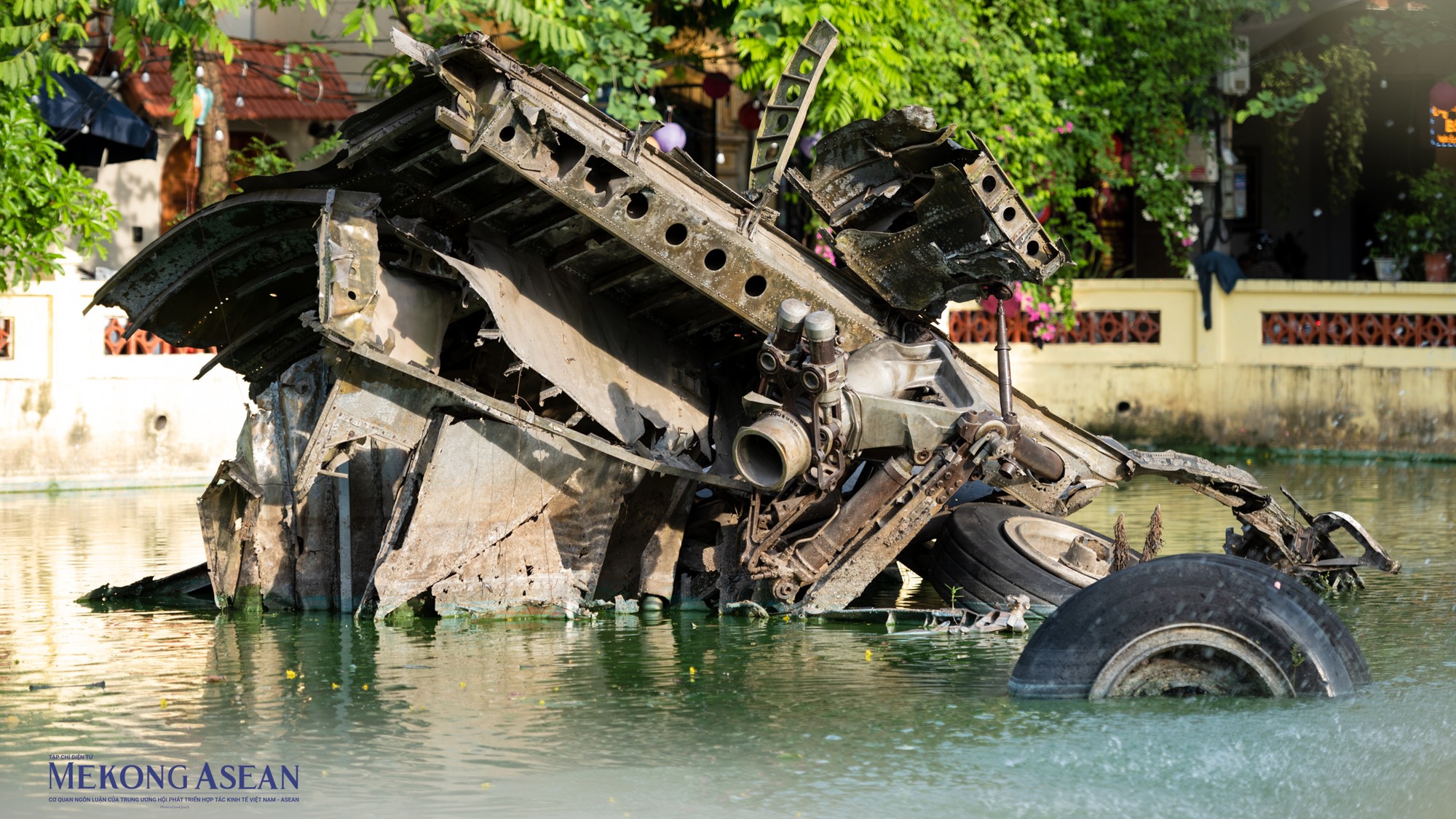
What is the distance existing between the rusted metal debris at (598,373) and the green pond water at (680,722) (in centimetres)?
41

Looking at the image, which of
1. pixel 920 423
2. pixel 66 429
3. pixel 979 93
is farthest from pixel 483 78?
pixel 979 93

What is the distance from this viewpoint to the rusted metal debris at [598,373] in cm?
798

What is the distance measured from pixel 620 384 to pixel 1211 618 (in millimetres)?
3863

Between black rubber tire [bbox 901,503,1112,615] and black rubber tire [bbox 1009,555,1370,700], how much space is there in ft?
7.28

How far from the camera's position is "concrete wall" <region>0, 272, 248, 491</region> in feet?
49.7

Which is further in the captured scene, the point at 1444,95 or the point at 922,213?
the point at 1444,95

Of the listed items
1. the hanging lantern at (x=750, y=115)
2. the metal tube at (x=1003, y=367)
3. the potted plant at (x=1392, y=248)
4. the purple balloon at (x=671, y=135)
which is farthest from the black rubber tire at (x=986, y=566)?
the potted plant at (x=1392, y=248)

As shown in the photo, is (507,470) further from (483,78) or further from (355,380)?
(483,78)

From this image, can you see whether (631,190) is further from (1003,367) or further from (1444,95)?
(1444,95)

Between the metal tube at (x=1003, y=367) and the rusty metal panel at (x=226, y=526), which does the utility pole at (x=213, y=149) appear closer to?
the rusty metal panel at (x=226, y=526)

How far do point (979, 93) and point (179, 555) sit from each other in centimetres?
1000

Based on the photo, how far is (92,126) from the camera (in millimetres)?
17906

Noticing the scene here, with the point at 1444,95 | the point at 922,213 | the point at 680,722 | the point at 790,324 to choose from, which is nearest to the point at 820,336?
the point at 790,324

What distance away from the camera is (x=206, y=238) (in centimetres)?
894
